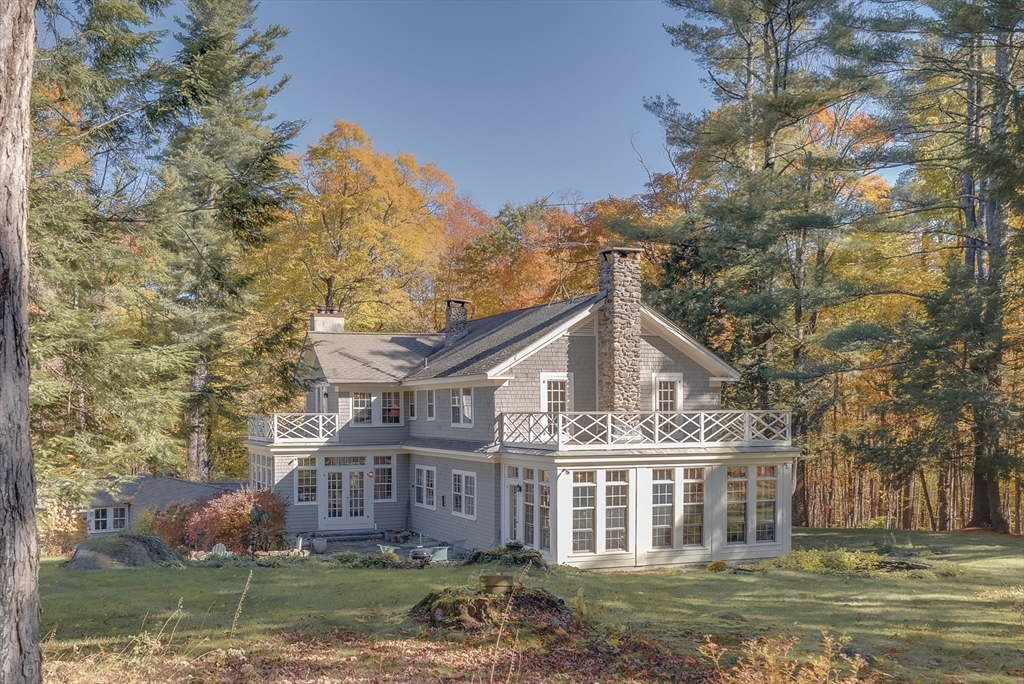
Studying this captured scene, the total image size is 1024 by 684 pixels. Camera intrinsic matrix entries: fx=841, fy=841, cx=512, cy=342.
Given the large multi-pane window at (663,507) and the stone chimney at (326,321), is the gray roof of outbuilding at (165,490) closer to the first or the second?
the stone chimney at (326,321)

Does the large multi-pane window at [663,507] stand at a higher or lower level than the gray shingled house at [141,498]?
higher

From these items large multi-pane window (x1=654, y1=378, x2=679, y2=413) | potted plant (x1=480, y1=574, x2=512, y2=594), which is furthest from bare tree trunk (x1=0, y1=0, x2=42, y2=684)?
large multi-pane window (x1=654, y1=378, x2=679, y2=413)

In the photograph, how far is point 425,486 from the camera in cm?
2638

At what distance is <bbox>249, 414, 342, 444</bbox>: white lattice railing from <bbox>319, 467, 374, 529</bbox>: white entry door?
3.85ft

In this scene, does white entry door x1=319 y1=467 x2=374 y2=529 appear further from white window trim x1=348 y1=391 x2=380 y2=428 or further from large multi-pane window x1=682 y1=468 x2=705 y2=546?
large multi-pane window x1=682 y1=468 x2=705 y2=546

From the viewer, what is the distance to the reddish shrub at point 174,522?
24.8 metres

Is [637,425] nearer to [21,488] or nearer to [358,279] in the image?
[21,488]

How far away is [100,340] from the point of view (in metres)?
11.1

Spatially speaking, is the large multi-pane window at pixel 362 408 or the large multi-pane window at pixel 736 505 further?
the large multi-pane window at pixel 362 408

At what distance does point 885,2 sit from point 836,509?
68.3 ft

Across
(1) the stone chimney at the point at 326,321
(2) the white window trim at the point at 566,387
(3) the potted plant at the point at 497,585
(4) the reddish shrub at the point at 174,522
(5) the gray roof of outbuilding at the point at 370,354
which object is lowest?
(4) the reddish shrub at the point at 174,522

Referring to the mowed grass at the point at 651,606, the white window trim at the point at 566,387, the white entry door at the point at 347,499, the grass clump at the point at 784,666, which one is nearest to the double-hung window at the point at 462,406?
the white window trim at the point at 566,387

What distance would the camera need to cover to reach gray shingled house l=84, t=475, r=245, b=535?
28.2 metres

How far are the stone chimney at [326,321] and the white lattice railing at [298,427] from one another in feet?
12.7
